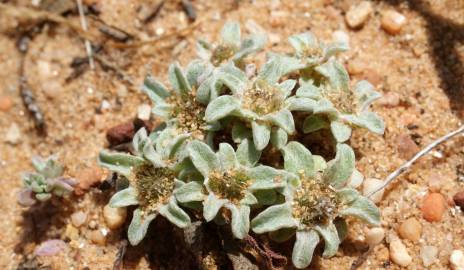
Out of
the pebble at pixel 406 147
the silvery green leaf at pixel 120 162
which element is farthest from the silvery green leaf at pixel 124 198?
the pebble at pixel 406 147

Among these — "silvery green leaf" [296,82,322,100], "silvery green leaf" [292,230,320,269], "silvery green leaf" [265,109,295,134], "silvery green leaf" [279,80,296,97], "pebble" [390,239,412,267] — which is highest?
"silvery green leaf" [279,80,296,97]

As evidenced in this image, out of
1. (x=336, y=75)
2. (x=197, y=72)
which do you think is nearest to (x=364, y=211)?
(x=336, y=75)

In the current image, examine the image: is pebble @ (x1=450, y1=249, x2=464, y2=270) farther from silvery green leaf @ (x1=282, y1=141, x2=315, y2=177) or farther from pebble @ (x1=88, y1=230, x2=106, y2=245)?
pebble @ (x1=88, y1=230, x2=106, y2=245)

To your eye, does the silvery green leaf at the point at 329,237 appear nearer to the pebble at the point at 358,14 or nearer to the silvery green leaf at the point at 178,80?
the silvery green leaf at the point at 178,80

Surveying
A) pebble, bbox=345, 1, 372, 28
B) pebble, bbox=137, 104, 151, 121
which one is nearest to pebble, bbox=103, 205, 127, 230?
pebble, bbox=137, 104, 151, 121

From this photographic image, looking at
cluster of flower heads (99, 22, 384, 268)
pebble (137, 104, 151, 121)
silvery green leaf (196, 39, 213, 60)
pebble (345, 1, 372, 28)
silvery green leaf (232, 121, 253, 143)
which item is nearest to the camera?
cluster of flower heads (99, 22, 384, 268)

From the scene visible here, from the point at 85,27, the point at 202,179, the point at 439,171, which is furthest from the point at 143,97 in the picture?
the point at 439,171

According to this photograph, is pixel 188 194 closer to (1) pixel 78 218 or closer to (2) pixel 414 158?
(1) pixel 78 218
